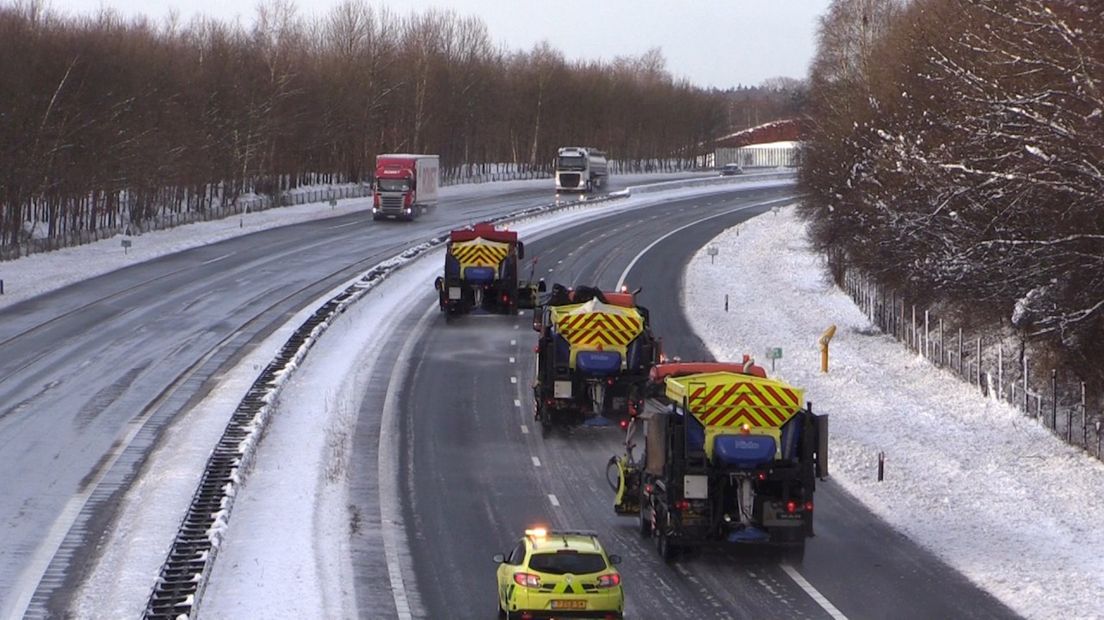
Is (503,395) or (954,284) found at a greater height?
(954,284)

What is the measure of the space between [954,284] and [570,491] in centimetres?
1564

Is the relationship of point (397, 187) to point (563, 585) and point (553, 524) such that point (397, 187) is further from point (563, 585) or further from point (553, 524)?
point (563, 585)

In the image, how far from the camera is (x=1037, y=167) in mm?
31812

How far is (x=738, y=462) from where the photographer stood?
67.8ft

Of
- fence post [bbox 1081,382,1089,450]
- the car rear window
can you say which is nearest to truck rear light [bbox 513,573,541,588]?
the car rear window

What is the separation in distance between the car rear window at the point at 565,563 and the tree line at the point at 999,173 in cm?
1514

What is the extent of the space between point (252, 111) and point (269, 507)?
276ft

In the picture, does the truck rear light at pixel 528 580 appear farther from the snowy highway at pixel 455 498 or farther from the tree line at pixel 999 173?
the tree line at pixel 999 173

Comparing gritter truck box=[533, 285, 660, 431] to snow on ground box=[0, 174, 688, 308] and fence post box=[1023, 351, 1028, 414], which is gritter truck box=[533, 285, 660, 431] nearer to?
fence post box=[1023, 351, 1028, 414]

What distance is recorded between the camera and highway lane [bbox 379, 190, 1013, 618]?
63.9ft

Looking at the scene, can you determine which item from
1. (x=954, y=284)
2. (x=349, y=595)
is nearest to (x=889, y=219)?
(x=954, y=284)

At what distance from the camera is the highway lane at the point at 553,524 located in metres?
19.5

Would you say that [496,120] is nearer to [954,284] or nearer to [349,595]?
[954,284]

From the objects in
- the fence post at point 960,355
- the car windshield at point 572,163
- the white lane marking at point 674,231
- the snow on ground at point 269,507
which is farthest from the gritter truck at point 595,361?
the car windshield at point 572,163
